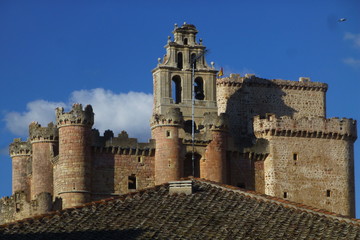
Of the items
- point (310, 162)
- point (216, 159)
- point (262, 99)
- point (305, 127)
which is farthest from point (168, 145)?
point (262, 99)

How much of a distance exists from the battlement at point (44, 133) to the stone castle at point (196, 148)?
6cm

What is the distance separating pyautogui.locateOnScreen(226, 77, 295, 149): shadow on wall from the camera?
78.4 m

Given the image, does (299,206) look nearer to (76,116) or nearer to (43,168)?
(76,116)

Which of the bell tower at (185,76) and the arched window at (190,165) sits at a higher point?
the bell tower at (185,76)

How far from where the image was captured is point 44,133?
2825 inches

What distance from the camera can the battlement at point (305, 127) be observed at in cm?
7462

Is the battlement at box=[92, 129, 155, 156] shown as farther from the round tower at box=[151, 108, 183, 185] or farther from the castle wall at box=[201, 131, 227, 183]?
the castle wall at box=[201, 131, 227, 183]

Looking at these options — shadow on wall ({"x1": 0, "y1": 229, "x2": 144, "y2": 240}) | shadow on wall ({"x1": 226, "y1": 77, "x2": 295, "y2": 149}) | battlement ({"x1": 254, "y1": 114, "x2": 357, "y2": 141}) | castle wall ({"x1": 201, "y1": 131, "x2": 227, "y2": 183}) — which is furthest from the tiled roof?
shadow on wall ({"x1": 226, "y1": 77, "x2": 295, "y2": 149})

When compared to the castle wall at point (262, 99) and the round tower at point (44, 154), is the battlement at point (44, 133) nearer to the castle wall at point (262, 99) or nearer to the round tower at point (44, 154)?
the round tower at point (44, 154)

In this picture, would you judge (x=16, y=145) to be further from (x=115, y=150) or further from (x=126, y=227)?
(x=126, y=227)

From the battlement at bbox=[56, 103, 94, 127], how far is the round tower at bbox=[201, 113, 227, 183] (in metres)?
7.02

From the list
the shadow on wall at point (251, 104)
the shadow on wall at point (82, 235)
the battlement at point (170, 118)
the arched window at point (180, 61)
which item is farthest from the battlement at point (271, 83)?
the shadow on wall at point (82, 235)

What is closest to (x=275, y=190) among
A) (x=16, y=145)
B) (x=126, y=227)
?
(x=16, y=145)

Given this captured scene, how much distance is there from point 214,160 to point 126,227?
1294 inches
